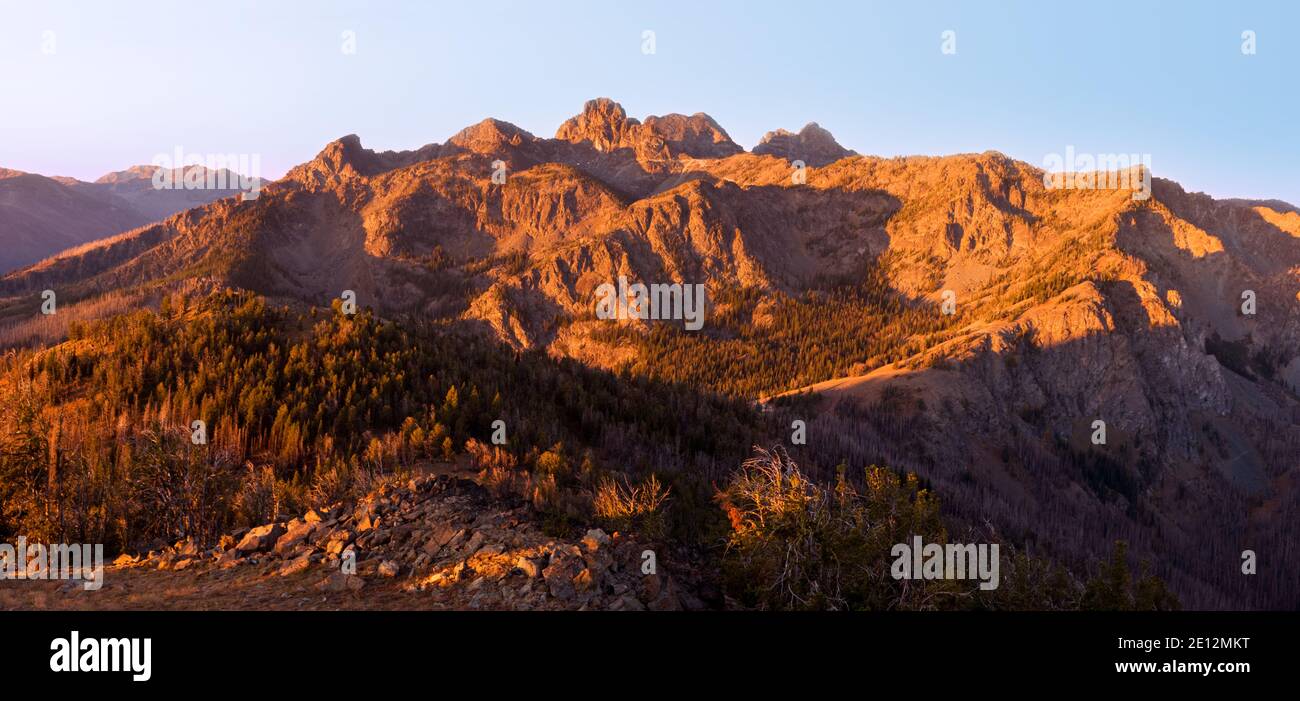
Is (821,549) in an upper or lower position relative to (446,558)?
upper

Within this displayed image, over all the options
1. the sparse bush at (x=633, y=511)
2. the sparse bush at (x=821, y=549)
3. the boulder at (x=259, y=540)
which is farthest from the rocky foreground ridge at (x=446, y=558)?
the sparse bush at (x=821, y=549)

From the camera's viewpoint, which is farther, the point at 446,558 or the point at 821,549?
the point at 446,558

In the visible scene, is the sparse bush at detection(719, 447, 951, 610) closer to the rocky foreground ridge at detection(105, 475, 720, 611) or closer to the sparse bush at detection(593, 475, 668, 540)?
the rocky foreground ridge at detection(105, 475, 720, 611)

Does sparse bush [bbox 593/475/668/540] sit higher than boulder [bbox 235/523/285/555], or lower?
higher

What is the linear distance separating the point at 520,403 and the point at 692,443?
6324 mm

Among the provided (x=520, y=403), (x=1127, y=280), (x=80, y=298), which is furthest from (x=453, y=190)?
(x=520, y=403)

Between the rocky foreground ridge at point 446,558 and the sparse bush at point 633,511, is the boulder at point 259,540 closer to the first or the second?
the rocky foreground ridge at point 446,558

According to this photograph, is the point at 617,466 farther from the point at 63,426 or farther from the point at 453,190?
the point at 453,190

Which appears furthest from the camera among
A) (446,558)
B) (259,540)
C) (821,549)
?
(259,540)

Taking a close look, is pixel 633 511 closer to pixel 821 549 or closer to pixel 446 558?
pixel 446 558

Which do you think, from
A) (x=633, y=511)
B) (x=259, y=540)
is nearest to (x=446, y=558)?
(x=633, y=511)

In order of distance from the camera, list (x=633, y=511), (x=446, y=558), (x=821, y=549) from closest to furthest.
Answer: (x=821, y=549) < (x=446, y=558) < (x=633, y=511)

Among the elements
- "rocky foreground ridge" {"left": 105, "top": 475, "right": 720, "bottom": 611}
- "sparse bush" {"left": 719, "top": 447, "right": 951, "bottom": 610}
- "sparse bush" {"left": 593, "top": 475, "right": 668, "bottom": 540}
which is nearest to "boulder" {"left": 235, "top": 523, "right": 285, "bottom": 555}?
"rocky foreground ridge" {"left": 105, "top": 475, "right": 720, "bottom": 611}

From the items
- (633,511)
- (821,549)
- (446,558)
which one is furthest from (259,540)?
(821,549)
